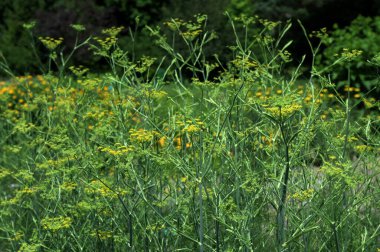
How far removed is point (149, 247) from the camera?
388 cm

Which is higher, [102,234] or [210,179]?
[210,179]

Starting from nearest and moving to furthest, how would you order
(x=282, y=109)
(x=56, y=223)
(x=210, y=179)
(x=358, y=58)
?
1. (x=282, y=109)
2. (x=56, y=223)
3. (x=210, y=179)
4. (x=358, y=58)

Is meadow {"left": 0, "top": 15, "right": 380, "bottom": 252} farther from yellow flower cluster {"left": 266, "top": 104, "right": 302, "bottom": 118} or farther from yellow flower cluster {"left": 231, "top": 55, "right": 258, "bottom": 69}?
yellow flower cluster {"left": 266, "top": 104, "right": 302, "bottom": 118}

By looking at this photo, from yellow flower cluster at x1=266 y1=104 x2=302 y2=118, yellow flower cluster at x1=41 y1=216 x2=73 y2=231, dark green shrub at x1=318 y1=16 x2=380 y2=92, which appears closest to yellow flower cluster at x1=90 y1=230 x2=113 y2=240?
yellow flower cluster at x1=41 y1=216 x2=73 y2=231

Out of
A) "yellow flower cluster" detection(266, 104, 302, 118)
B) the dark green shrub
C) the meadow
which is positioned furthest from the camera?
the dark green shrub

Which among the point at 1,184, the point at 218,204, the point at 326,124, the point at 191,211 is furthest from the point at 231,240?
the point at 1,184

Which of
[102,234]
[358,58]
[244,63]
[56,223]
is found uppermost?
[244,63]

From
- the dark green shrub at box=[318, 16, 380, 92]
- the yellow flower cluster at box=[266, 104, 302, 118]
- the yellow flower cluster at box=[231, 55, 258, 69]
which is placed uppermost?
the yellow flower cluster at box=[266, 104, 302, 118]

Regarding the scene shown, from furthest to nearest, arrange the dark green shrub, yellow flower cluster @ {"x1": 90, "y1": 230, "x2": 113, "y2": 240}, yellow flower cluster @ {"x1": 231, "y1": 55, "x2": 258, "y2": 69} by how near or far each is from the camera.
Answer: the dark green shrub → yellow flower cluster @ {"x1": 90, "y1": 230, "x2": 113, "y2": 240} → yellow flower cluster @ {"x1": 231, "y1": 55, "x2": 258, "y2": 69}

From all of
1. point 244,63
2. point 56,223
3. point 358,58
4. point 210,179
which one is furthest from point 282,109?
point 358,58

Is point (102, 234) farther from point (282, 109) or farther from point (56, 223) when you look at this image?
point (282, 109)

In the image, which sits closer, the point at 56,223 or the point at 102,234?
the point at 56,223

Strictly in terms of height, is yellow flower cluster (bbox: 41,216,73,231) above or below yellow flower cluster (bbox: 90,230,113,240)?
above

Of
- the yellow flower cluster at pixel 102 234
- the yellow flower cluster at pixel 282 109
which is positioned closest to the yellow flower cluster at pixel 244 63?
the yellow flower cluster at pixel 282 109
